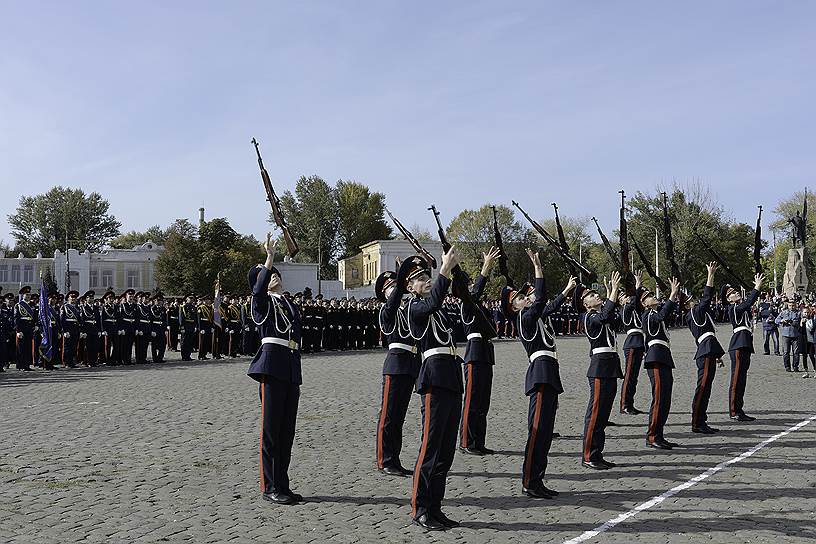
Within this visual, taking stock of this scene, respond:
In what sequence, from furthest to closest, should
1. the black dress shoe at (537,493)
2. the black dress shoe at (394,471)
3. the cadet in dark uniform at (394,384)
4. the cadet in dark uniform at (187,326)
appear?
the cadet in dark uniform at (187,326) < the cadet in dark uniform at (394,384) < the black dress shoe at (394,471) < the black dress shoe at (537,493)

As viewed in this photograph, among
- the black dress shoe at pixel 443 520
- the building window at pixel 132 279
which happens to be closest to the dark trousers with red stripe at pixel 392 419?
the black dress shoe at pixel 443 520

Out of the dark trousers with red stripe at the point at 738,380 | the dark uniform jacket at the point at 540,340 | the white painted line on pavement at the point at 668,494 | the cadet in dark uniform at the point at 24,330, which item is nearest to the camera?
the white painted line on pavement at the point at 668,494

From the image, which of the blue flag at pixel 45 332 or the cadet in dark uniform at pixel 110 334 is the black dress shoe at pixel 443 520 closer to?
the blue flag at pixel 45 332

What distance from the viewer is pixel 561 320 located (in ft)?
140

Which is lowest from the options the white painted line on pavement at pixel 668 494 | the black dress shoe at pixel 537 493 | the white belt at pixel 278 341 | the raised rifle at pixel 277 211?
the white painted line on pavement at pixel 668 494

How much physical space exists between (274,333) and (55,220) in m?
110

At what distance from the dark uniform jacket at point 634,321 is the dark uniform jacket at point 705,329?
0.77 metres

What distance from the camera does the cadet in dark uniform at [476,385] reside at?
990 cm

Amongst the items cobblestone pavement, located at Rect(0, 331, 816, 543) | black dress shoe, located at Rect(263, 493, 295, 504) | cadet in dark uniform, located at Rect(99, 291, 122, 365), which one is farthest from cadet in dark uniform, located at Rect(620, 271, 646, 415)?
cadet in dark uniform, located at Rect(99, 291, 122, 365)

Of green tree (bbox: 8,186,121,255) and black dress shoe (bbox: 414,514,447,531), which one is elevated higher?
green tree (bbox: 8,186,121,255)

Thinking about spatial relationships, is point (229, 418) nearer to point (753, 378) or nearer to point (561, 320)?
point (753, 378)

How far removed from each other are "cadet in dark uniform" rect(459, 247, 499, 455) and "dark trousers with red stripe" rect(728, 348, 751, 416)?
14.6 feet

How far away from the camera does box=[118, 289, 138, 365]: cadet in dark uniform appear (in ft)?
74.4

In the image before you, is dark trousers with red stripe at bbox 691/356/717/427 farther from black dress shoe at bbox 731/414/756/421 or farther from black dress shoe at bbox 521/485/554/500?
black dress shoe at bbox 521/485/554/500
